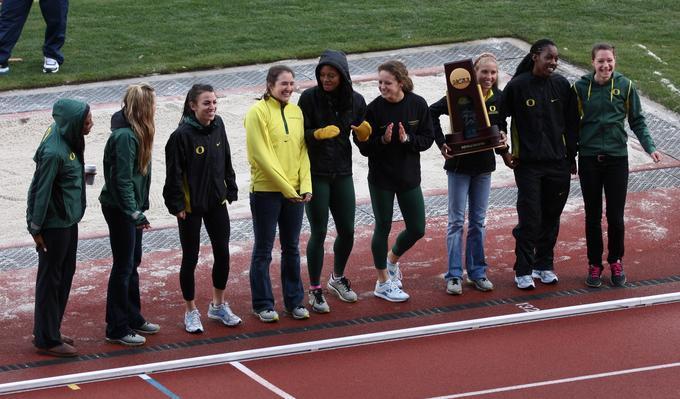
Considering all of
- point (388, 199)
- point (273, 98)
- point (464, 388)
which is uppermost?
point (273, 98)

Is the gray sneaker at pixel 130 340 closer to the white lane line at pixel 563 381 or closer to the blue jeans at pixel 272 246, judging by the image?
the blue jeans at pixel 272 246

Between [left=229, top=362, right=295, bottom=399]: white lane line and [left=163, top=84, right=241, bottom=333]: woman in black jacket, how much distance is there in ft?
2.67

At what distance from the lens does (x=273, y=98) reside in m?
9.80

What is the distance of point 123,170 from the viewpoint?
9250mm

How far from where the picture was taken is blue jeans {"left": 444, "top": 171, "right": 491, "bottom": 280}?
10.5 metres

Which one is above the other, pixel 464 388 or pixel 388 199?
pixel 388 199

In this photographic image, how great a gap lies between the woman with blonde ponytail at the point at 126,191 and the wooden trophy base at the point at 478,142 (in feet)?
8.05

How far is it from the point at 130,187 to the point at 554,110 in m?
3.51

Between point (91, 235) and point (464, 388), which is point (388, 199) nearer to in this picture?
point (464, 388)

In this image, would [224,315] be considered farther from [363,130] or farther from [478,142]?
[478,142]

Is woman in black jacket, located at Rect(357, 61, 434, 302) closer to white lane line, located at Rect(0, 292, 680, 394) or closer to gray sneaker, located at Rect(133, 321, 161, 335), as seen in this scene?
white lane line, located at Rect(0, 292, 680, 394)

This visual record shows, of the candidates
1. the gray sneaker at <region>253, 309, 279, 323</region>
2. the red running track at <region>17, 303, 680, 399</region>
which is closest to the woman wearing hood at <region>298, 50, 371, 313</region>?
the gray sneaker at <region>253, 309, 279, 323</region>

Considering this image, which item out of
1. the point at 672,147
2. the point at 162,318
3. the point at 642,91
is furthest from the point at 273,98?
the point at 642,91

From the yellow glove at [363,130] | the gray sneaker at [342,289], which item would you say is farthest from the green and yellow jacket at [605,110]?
the gray sneaker at [342,289]
